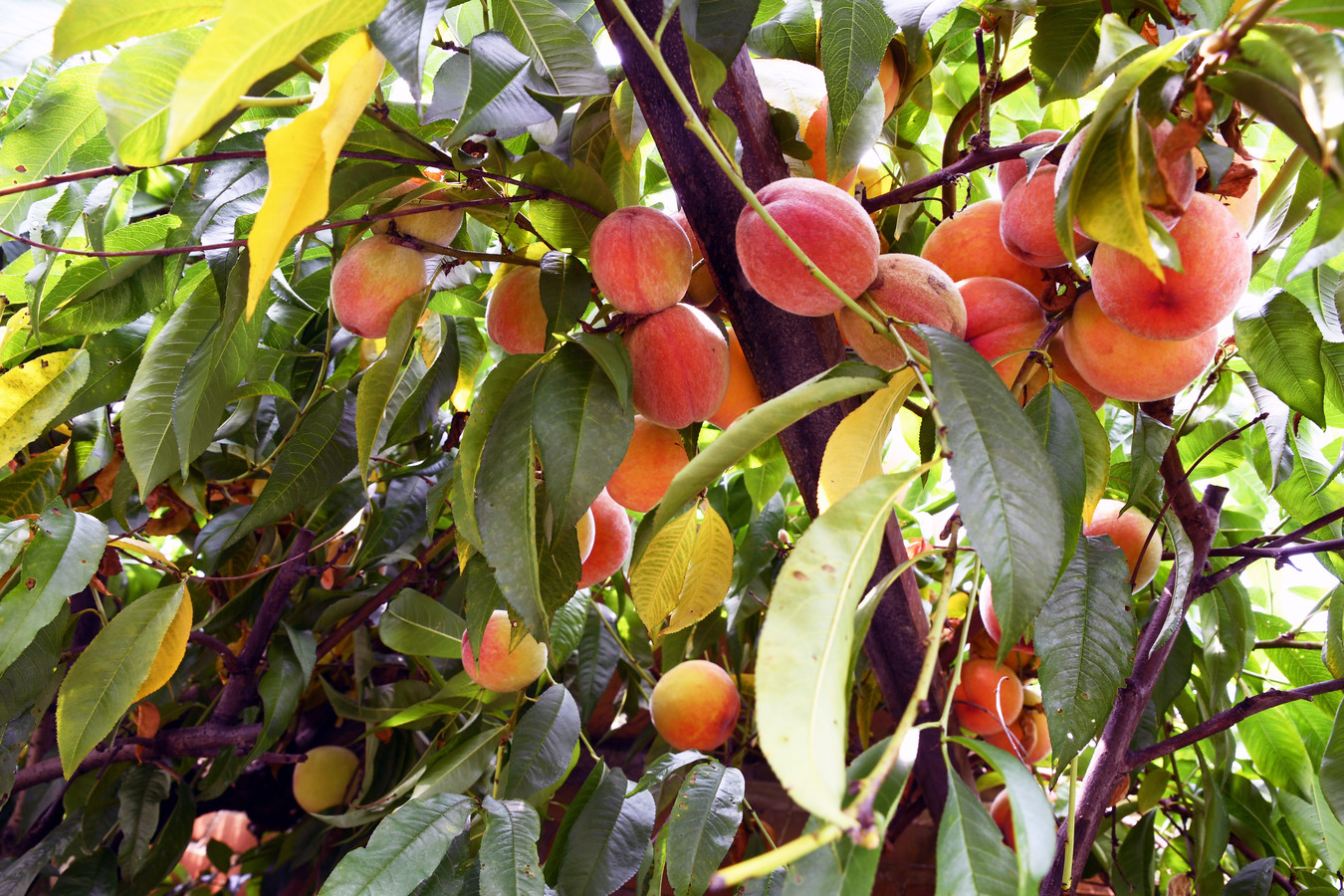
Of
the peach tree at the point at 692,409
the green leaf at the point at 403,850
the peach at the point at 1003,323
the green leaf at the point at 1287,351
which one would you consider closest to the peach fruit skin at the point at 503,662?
the peach tree at the point at 692,409

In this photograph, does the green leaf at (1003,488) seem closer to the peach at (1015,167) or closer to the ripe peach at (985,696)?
the peach at (1015,167)

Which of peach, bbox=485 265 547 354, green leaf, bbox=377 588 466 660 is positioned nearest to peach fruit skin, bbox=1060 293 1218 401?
peach, bbox=485 265 547 354

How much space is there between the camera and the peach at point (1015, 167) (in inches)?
24.1

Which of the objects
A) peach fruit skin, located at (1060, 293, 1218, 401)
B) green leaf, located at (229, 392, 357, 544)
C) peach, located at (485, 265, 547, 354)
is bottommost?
green leaf, located at (229, 392, 357, 544)

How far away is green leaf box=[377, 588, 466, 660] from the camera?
86 cm

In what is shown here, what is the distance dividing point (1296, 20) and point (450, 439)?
2.79 feet

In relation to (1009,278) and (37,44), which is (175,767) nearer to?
(37,44)

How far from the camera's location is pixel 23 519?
2.32ft

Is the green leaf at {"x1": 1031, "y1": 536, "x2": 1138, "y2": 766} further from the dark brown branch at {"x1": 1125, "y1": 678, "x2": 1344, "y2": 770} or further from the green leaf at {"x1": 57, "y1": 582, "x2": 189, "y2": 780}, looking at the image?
the green leaf at {"x1": 57, "y1": 582, "x2": 189, "y2": 780}

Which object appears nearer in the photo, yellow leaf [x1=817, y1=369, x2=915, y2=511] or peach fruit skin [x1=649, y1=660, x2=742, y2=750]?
yellow leaf [x1=817, y1=369, x2=915, y2=511]

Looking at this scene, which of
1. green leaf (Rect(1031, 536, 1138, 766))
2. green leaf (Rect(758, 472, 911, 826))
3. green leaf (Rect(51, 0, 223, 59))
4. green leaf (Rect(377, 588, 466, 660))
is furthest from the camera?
green leaf (Rect(377, 588, 466, 660))

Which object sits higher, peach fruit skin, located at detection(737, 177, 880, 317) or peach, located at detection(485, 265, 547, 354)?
peach fruit skin, located at detection(737, 177, 880, 317)

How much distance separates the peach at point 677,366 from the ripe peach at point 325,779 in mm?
862

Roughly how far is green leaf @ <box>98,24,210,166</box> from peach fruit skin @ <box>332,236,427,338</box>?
0.57ft
